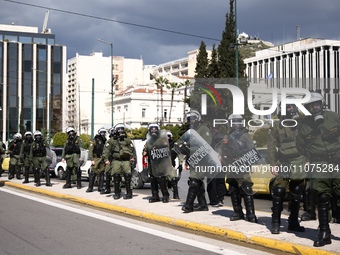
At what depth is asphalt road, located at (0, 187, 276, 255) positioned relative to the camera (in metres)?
7.72

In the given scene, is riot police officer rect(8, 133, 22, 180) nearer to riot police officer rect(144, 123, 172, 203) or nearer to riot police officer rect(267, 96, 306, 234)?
riot police officer rect(144, 123, 172, 203)

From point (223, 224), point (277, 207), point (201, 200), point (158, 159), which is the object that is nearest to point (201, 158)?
point (201, 200)

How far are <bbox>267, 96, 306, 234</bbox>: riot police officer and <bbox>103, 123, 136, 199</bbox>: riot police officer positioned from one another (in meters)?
5.81

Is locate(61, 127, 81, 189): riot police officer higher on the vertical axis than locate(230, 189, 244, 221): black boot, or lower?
higher

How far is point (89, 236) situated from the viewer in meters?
8.86

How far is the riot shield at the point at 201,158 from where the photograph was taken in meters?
10.5

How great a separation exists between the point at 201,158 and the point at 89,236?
9.35 feet

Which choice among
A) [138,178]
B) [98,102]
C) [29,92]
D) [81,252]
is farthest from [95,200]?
[98,102]

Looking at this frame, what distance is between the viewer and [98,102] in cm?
13575

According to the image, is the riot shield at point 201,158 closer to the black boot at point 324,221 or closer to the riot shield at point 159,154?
the riot shield at point 159,154

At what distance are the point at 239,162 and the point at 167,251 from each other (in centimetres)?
237

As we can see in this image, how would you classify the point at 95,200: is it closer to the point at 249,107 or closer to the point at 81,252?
the point at 249,107

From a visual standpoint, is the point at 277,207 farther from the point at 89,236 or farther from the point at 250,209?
the point at 89,236

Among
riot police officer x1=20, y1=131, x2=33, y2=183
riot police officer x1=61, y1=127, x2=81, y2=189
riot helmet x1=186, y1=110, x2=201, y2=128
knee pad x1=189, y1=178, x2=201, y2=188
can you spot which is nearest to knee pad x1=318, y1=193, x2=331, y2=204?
knee pad x1=189, y1=178, x2=201, y2=188
